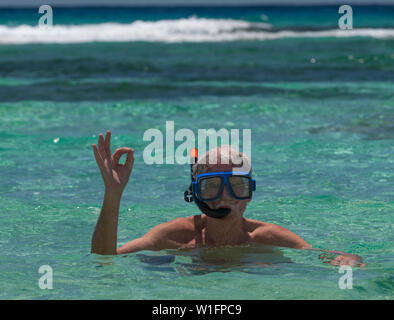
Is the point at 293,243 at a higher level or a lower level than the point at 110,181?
lower

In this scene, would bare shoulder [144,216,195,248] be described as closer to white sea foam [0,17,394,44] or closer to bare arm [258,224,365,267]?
bare arm [258,224,365,267]

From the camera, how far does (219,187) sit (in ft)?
12.9

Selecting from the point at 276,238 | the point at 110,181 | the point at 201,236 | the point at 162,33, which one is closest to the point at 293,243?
the point at 276,238

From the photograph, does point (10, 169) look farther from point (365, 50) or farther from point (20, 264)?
point (365, 50)

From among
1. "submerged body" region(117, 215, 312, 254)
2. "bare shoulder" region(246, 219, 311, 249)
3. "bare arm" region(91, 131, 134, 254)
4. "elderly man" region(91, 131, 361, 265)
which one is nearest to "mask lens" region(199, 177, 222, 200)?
"elderly man" region(91, 131, 361, 265)

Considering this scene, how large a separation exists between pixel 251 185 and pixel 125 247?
0.82m

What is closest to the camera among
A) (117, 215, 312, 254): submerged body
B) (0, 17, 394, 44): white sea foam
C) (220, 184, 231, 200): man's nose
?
(220, 184, 231, 200): man's nose

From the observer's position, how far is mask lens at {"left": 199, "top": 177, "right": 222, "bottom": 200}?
396 cm

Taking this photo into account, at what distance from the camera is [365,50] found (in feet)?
74.2

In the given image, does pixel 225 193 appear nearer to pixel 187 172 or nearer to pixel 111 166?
pixel 111 166

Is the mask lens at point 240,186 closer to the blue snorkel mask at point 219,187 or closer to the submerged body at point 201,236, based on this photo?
the blue snorkel mask at point 219,187

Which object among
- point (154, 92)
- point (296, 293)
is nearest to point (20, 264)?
point (296, 293)

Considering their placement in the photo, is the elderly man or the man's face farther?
the man's face

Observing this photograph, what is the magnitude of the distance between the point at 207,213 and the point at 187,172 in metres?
3.63
